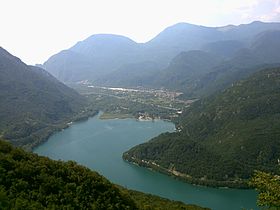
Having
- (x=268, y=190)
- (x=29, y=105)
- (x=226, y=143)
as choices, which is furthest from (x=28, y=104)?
(x=268, y=190)

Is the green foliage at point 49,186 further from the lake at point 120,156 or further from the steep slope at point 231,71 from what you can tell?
the steep slope at point 231,71

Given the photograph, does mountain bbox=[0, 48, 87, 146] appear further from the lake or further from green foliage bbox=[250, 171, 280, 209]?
green foliage bbox=[250, 171, 280, 209]

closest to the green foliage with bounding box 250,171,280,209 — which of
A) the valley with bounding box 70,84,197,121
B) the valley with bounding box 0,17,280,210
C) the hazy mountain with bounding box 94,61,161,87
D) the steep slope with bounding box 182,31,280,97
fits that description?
the valley with bounding box 0,17,280,210

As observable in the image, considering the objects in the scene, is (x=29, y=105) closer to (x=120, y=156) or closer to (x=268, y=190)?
(x=120, y=156)

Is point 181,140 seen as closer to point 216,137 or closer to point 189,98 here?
point 216,137

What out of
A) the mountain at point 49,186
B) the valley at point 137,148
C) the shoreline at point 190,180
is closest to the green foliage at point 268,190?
the valley at point 137,148

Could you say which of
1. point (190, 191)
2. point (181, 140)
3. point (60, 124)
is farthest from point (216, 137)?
point (60, 124)
